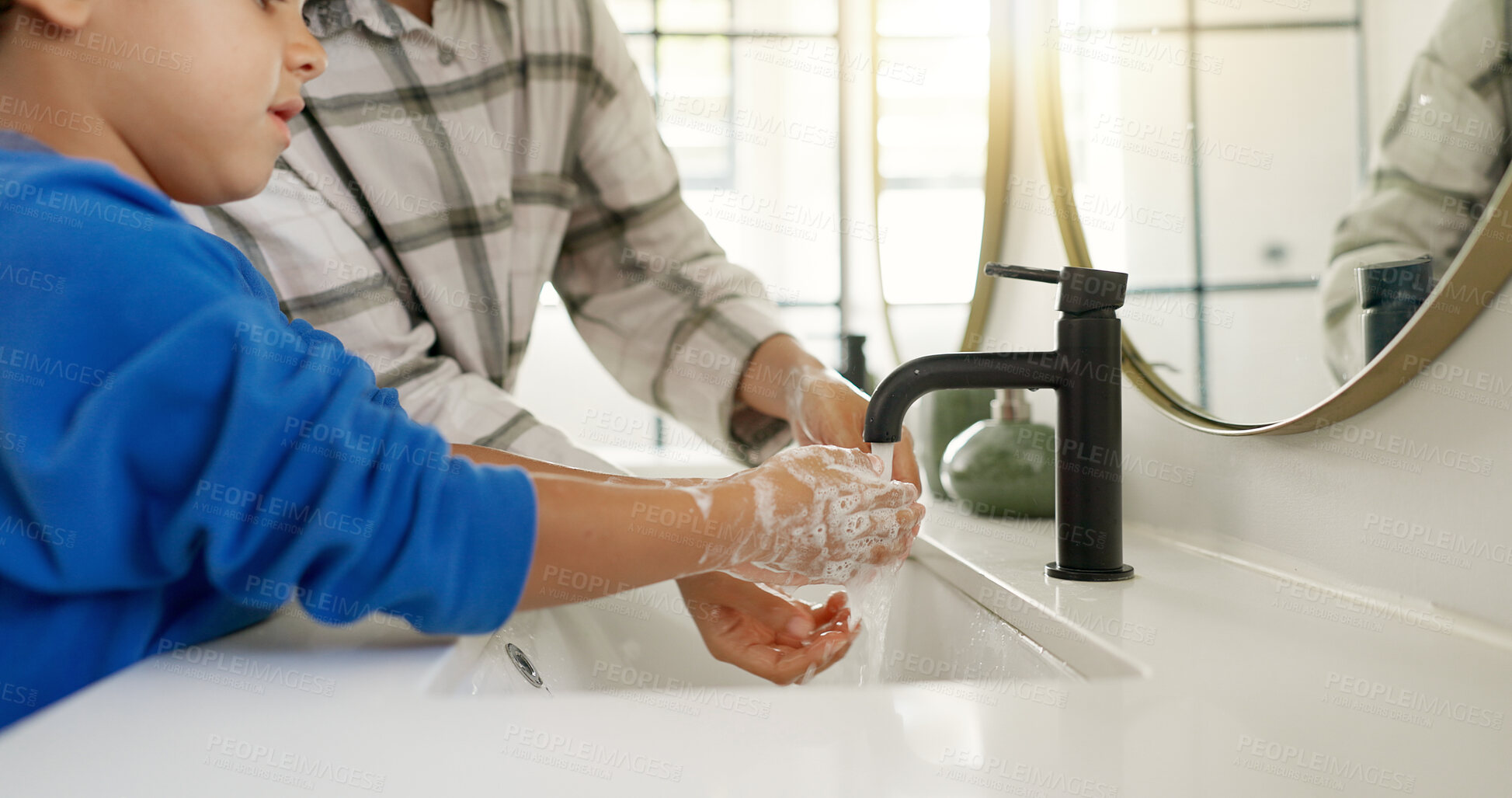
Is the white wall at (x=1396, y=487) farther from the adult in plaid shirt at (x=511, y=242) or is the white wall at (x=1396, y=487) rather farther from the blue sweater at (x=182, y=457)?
the blue sweater at (x=182, y=457)

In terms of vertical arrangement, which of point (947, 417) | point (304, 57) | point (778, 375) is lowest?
point (947, 417)

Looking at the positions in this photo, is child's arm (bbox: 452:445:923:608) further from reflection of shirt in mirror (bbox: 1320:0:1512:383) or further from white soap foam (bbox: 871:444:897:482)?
reflection of shirt in mirror (bbox: 1320:0:1512:383)

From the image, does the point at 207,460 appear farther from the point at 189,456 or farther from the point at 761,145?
the point at 761,145

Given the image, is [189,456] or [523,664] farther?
[523,664]

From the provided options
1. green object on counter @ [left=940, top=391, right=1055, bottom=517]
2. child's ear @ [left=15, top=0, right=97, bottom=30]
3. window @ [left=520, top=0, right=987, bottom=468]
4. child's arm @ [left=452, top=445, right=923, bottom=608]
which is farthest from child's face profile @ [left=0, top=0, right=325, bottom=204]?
window @ [left=520, top=0, right=987, bottom=468]

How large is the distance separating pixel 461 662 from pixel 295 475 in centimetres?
15

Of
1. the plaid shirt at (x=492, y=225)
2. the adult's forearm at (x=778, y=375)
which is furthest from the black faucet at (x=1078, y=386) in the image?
the plaid shirt at (x=492, y=225)

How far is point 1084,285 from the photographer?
2.08 feet

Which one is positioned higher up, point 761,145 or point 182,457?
point 761,145

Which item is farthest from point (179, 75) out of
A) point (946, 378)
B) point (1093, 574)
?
point (1093, 574)

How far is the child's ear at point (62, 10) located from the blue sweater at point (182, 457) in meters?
0.07

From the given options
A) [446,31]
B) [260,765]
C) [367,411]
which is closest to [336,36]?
[446,31]

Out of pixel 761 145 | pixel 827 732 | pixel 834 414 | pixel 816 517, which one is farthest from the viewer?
pixel 761 145

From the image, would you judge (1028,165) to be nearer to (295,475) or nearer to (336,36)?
(336,36)
